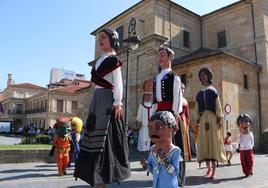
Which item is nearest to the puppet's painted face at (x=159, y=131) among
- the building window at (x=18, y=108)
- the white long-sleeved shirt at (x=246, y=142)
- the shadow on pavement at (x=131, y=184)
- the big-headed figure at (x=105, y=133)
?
the big-headed figure at (x=105, y=133)

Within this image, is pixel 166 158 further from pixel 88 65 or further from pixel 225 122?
pixel 88 65

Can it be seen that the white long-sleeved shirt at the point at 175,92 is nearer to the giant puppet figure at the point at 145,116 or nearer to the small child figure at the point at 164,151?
the small child figure at the point at 164,151

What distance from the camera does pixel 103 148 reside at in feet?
14.8

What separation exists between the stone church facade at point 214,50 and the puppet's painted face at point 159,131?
16.7 metres

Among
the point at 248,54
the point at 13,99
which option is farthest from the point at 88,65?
the point at 13,99

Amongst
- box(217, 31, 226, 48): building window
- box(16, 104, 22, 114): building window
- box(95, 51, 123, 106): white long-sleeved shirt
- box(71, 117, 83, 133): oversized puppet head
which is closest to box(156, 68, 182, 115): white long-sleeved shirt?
box(95, 51, 123, 106): white long-sleeved shirt

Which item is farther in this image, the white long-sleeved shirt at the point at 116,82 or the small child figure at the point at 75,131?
the small child figure at the point at 75,131

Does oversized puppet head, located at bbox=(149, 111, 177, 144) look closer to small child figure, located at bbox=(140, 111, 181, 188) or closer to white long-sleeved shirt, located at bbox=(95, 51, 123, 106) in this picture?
small child figure, located at bbox=(140, 111, 181, 188)

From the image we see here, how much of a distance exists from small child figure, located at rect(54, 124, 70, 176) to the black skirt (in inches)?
154

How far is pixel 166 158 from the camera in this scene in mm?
3123

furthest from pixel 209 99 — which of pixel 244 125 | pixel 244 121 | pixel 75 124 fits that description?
pixel 75 124

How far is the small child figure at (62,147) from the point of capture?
8258mm

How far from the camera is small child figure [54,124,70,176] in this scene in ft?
27.1

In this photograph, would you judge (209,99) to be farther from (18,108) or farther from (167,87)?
(18,108)
